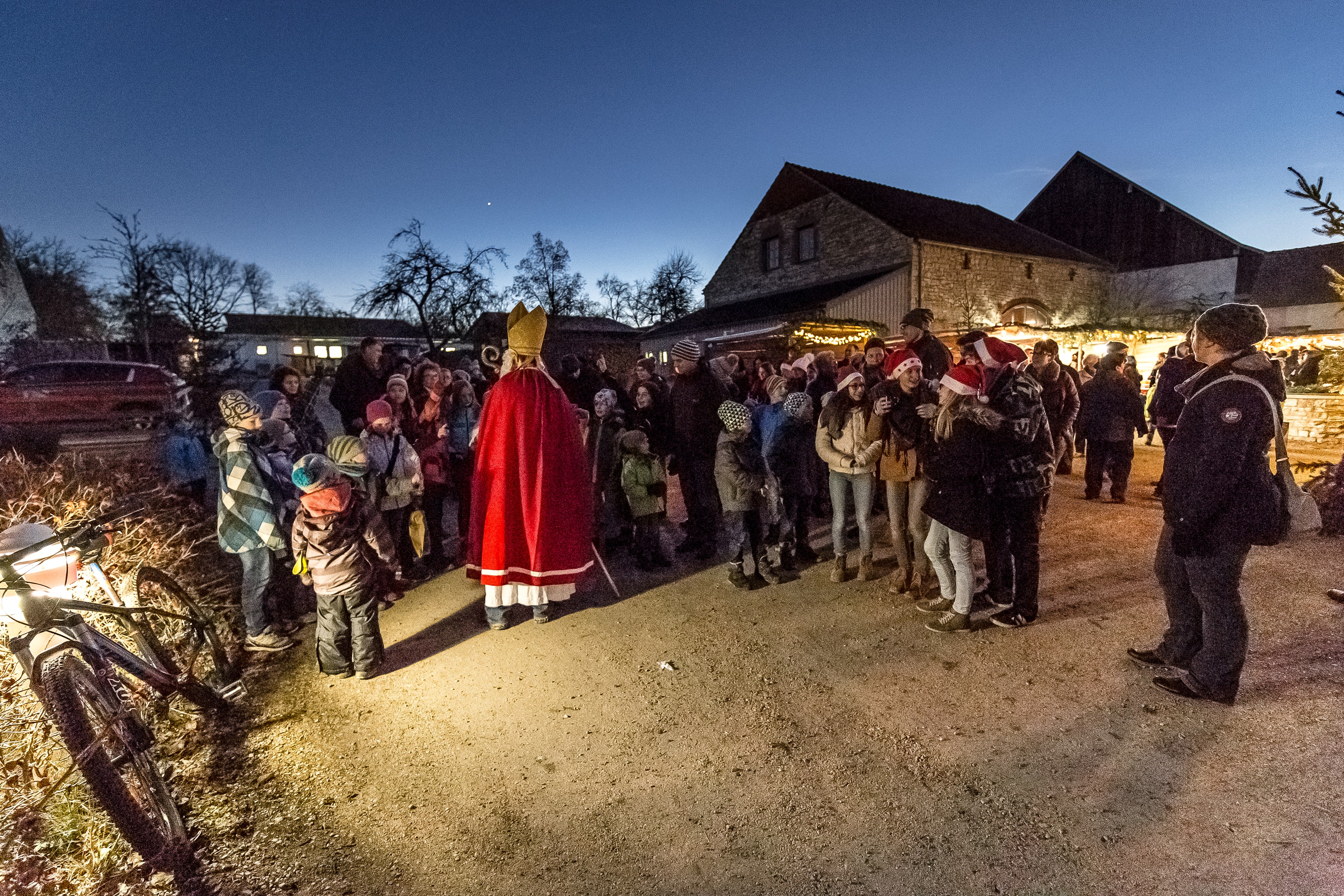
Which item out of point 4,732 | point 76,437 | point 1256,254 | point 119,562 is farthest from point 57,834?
point 1256,254

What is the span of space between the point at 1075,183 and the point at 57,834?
3906 centimetres

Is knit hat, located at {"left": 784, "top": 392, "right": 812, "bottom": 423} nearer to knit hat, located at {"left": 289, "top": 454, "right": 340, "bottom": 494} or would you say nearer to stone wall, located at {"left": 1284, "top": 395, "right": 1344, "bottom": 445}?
knit hat, located at {"left": 289, "top": 454, "right": 340, "bottom": 494}

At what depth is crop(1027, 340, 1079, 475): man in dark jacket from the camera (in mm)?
7082

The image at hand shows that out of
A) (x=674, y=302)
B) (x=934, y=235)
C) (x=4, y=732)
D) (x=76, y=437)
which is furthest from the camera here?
(x=674, y=302)

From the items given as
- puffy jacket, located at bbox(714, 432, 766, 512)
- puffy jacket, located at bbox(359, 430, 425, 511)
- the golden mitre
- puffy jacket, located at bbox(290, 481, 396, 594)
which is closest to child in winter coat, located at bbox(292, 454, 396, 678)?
puffy jacket, located at bbox(290, 481, 396, 594)

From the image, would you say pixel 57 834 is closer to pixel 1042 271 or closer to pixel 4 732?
pixel 4 732

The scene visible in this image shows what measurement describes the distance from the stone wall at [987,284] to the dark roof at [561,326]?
43.6 feet

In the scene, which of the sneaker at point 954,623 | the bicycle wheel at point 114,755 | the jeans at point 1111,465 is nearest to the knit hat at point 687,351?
the sneaker at point 954,623

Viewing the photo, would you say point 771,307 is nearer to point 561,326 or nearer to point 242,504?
point 561,326

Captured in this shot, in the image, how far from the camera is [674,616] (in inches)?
195

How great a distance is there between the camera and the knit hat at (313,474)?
3.72 m

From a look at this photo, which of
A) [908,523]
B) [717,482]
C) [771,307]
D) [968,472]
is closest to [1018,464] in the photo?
[968,472]

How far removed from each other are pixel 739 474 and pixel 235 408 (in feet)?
11.9

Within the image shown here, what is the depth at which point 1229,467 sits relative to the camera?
3.12 m
